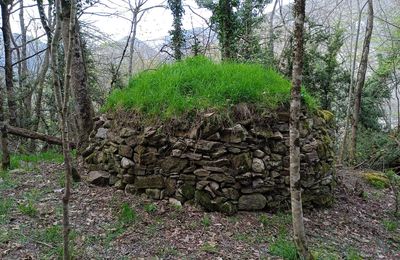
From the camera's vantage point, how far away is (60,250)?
10.5 feet

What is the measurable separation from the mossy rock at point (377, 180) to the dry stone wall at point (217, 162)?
2387mm

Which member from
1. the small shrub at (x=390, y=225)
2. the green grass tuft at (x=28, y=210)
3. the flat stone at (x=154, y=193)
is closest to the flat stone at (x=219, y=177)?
the flat stone at (x=154, y=193)

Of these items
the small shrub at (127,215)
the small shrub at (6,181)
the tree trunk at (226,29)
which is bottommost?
the small shrub at (127,215)

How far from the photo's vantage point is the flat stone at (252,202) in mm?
4363

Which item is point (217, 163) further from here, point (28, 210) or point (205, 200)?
point (28, 210)

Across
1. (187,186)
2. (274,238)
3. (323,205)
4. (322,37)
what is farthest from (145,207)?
(322,37)

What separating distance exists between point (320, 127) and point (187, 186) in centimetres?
239

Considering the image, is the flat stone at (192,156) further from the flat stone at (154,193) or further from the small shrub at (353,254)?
the small shrub at (353,254)

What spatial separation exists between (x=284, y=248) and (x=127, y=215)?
1.83m

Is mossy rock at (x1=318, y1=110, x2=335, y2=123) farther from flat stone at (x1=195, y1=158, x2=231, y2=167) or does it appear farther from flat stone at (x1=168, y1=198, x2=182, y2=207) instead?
flat stone at (x1=168, y1=198, x2=182, y2=207)

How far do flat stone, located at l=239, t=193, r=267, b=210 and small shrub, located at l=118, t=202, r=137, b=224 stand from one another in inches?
54.1

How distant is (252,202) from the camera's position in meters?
4.38

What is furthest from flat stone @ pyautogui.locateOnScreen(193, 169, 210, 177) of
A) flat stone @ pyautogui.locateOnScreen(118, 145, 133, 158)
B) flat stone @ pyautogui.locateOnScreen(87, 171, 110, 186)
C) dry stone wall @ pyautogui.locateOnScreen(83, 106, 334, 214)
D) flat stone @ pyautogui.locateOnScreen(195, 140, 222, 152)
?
flat stone @ pyautogui.locateOnScreen(87, 171, 110, 186)

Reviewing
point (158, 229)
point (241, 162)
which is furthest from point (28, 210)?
point (241, 162)
